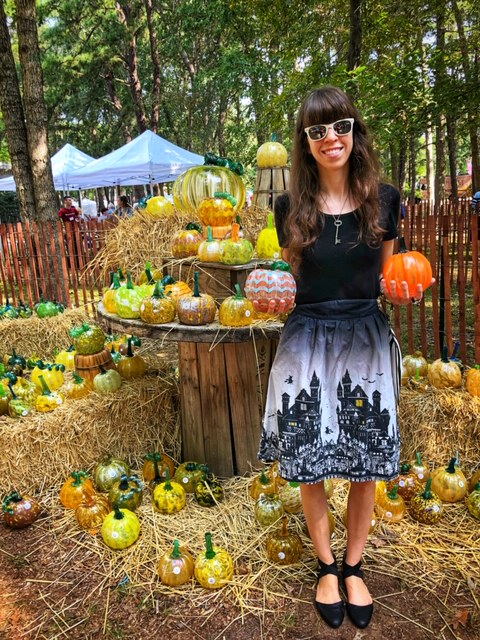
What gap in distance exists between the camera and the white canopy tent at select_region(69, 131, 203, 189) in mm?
11672

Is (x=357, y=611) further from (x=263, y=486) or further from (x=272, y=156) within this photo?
(x=272, y=156)

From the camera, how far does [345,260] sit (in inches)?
69.9

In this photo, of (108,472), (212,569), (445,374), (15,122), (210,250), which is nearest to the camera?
(212,569)

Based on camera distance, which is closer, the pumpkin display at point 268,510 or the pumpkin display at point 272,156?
the pumpkin display at point 268,510

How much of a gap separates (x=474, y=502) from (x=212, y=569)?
4.98ft

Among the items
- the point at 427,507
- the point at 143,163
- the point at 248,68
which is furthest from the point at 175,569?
the point at 248,68

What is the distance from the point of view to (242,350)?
293cm

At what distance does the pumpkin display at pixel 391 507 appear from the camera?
2.64 m

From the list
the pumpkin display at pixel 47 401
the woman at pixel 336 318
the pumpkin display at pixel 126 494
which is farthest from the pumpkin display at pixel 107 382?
the woman at pixel 336 318

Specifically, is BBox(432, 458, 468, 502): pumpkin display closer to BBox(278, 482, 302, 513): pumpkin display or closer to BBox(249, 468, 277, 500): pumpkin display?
BBox(278, 482, 302, 513): pumpkin display

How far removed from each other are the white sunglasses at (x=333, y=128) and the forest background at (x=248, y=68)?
6.07ft

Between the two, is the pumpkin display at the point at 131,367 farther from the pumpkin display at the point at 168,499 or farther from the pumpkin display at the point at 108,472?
the pumpkin display at the point at 168,499

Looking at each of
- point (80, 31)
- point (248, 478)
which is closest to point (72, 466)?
point (248, 478)

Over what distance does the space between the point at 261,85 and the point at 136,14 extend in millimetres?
7940
